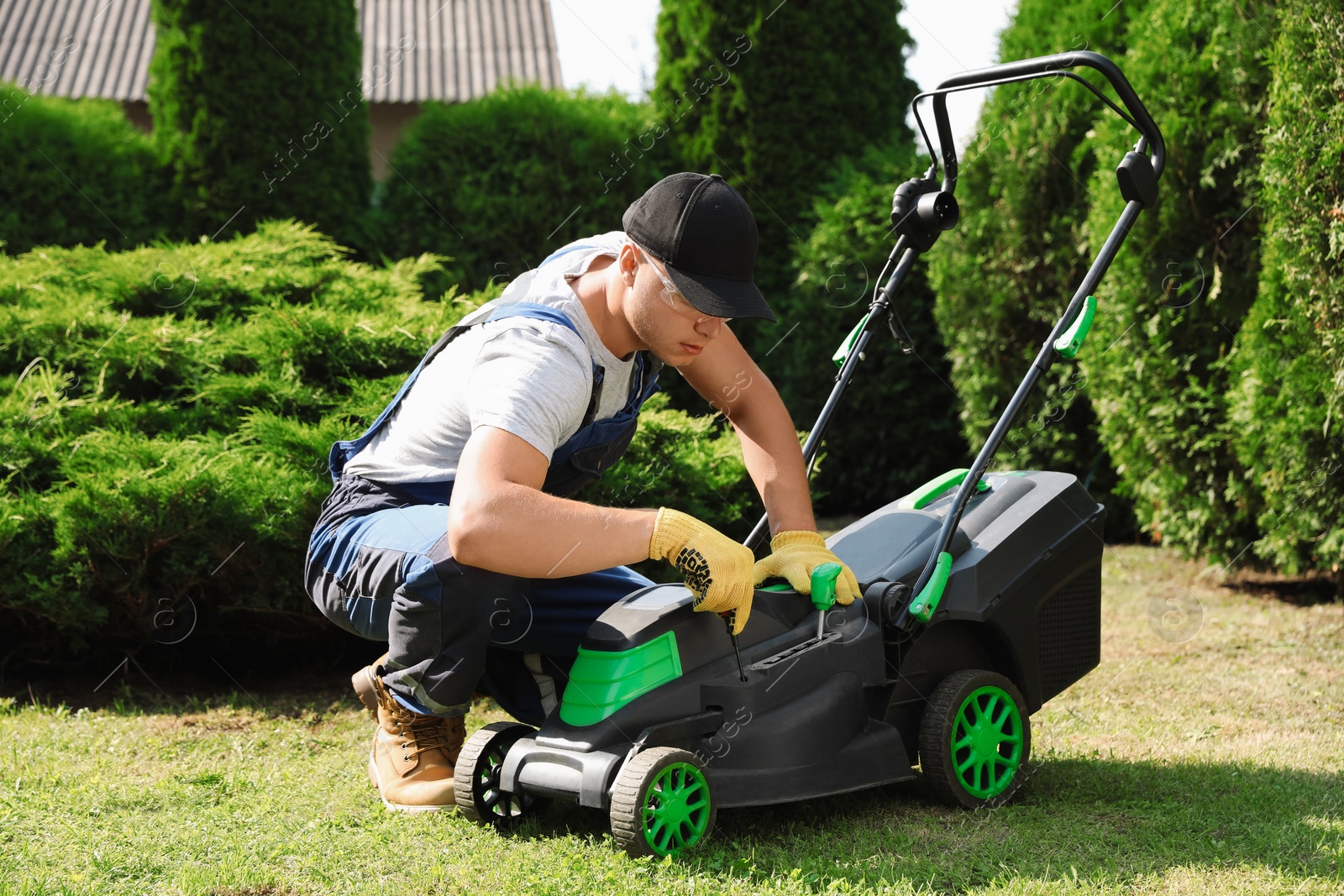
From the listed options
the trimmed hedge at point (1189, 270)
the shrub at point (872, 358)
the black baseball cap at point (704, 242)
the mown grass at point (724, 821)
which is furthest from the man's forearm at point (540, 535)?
the shrub at point (872, 358)

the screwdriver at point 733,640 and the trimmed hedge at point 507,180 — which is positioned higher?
A: the trimmed hedge at point 507,180

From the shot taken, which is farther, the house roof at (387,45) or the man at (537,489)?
the house roof at (387,45)

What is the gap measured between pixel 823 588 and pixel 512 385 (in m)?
0.81

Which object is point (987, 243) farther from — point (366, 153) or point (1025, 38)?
point (366, 153)

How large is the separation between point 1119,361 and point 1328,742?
2440 millimetres

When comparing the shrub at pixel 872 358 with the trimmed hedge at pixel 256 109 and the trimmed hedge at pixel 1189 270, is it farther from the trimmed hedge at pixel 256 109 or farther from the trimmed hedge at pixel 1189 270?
the trimmed hedge at pixel 256 109

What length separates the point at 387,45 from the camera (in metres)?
16.2

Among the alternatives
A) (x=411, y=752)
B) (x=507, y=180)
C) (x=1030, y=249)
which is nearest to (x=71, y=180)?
(x=507, y=180)

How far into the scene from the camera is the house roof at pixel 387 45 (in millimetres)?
15594

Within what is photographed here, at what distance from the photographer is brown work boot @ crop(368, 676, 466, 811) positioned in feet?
9.16

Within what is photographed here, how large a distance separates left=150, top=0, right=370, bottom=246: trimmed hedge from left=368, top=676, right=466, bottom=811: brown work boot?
4716 mm

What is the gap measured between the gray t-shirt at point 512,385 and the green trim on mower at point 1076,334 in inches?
37.4

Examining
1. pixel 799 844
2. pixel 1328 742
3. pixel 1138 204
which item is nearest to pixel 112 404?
pixel 799 844

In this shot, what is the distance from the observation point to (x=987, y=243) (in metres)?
6.44
